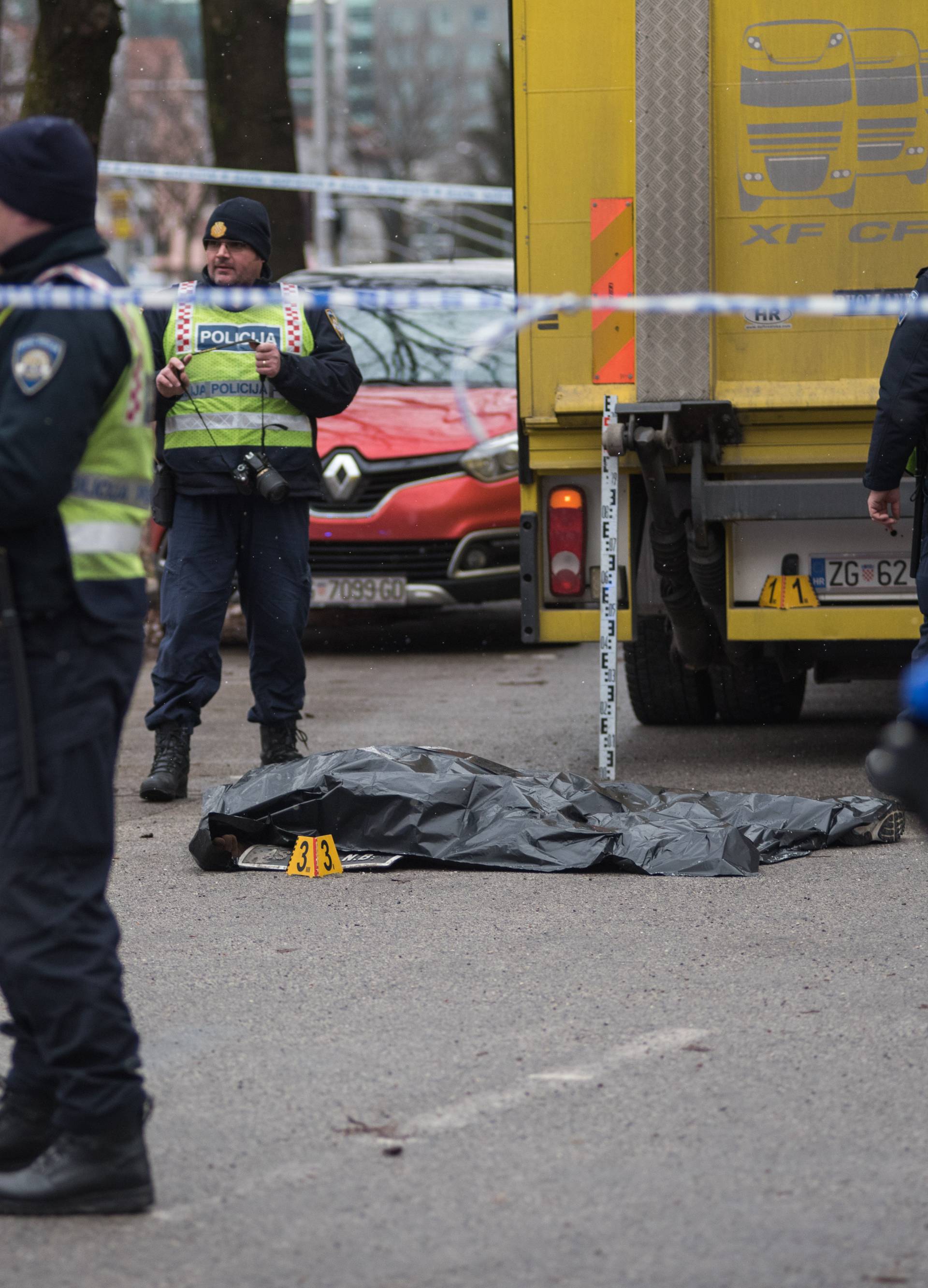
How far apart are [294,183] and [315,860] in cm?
866

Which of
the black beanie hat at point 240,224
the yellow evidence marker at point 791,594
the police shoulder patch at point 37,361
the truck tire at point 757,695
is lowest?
the truck tire at point 757,695

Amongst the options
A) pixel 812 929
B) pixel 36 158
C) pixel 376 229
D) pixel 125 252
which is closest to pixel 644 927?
pixel 812 929

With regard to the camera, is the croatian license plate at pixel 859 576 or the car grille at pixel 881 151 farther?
the croatian license plate at pixel 859 576

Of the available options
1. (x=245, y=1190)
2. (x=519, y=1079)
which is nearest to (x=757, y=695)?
(x=519, y=1079)

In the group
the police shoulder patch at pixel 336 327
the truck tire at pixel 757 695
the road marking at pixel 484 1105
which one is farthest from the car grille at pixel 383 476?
the road marking at pixel 484 1105

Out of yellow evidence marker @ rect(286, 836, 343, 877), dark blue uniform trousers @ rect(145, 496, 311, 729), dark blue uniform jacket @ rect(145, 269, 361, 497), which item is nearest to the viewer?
yellow evidence marker @ rect(286, 836, 343, 877)

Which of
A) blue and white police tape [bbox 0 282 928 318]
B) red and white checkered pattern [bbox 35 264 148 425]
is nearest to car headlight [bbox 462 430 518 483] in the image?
blue and white police tape [bbox 0 282 928 318]

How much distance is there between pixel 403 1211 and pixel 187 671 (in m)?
3.80

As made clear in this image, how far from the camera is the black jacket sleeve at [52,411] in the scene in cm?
296

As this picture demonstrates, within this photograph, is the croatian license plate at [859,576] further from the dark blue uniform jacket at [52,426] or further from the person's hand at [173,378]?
the dark blue uniform jacket at [52,426]

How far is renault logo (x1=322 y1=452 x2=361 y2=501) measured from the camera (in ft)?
34.7

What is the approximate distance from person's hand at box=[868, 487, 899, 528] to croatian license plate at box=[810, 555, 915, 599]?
1206mm

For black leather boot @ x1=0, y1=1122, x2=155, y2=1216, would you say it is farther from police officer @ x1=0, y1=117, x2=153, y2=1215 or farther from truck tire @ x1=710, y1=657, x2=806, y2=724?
truck tire @ x1=710, y1=657, x2=806, y2=724

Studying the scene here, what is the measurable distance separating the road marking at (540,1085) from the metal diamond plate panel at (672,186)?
10.5 ft
